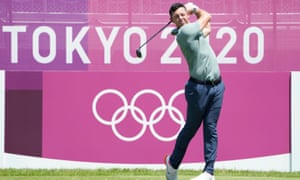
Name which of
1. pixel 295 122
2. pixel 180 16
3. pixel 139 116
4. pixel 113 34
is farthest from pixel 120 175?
pixel 180 16

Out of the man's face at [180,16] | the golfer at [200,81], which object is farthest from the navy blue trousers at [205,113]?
the man's face at [180,16]

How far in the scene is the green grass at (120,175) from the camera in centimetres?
954

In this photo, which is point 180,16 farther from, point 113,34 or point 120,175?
point 113,34

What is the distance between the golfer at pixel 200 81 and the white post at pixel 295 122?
2828 mm

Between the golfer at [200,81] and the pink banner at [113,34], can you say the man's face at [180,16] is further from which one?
the pink banner at [113,34]

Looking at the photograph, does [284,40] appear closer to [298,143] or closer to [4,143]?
[298,143]

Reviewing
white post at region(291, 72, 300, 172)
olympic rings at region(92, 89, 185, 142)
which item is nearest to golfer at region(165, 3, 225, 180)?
olympic rings at region(92, 89, 185, 142)

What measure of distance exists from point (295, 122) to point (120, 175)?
86.3 inches

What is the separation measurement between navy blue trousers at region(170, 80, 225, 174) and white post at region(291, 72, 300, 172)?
2.83 metres

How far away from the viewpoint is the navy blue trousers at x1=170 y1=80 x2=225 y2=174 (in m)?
7.95

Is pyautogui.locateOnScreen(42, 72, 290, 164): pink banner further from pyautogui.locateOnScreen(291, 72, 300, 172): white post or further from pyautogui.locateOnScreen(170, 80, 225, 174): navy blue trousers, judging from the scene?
pyautogui.locateOnScreen(170, 80, 225, 174): navy blue trousers

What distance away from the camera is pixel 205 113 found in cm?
805

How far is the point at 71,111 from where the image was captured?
1072cm

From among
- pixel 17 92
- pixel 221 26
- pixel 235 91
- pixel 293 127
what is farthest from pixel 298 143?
pixel 17 92
